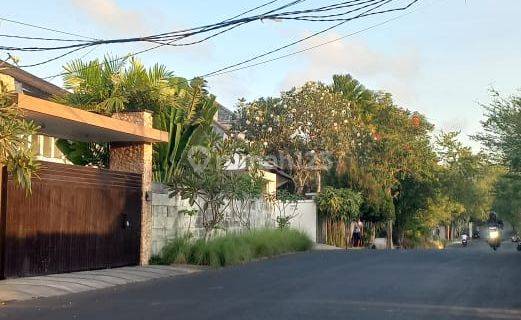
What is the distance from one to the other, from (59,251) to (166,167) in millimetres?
6549

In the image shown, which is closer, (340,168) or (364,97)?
(340,168)

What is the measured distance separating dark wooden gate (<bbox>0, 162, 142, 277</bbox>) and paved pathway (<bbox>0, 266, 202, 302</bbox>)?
397mm

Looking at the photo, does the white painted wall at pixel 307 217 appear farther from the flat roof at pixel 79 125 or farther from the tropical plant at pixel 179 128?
the flat roof at pixel 79 125

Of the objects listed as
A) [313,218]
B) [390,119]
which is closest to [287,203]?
[313,218]

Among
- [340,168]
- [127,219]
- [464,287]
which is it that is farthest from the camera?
[340,168]

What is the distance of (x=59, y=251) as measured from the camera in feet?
53.6

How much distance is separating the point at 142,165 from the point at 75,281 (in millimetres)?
5593

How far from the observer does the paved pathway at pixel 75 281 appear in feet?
42.6

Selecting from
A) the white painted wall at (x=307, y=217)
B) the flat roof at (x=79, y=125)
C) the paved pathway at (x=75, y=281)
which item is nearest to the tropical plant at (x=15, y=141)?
the flat roof at (x=79, y=125)

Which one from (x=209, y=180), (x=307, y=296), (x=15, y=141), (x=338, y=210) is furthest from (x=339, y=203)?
(x=15, y=141)

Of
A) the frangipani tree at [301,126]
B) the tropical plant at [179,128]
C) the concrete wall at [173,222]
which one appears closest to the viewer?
the concrete wall at [173,222]

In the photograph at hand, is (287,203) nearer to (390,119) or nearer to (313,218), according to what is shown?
(313,218)

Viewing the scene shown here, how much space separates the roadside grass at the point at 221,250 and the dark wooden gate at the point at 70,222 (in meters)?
1.21

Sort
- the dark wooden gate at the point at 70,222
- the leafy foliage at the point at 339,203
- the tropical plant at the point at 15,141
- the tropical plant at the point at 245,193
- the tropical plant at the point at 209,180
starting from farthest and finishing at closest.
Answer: the leafy foliage at the point at 339,203
the tropical plant at the point at 245,193
the tropical plant at the point at 209,180
the dark wooden gate at the point at 70,222
the tropical plant at the point at 15,141
